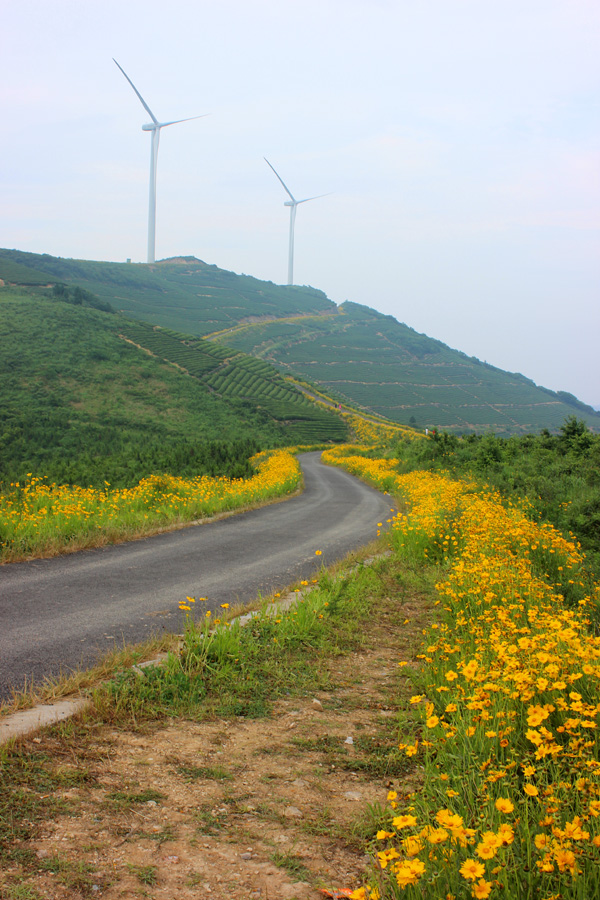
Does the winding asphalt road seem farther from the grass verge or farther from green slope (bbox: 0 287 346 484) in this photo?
green slope (bbox: 0 287 346 484)

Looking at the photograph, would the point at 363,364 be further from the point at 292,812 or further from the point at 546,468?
the point at 292,812

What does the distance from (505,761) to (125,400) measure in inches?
Result: 2642

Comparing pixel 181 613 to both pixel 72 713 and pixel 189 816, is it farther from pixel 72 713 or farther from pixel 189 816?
pixel 189 816

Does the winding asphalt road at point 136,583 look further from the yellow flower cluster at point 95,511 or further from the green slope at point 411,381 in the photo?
the green slope at point 411,381

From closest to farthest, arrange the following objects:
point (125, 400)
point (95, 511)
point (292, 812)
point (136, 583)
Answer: point (292, 812), point (136, 583), point (95, 511), point (125, 400)

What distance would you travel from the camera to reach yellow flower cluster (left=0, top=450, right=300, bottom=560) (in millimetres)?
9242

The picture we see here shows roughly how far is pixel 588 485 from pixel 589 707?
481 inches

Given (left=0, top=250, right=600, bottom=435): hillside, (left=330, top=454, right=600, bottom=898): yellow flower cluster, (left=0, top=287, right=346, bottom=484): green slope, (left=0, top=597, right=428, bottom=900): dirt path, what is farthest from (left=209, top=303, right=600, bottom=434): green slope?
(left=0, top=597, right=428, bottom=900): dirt path

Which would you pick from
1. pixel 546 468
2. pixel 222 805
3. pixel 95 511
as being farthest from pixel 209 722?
pixel 546 468

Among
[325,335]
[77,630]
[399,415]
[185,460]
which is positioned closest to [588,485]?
[77,630]

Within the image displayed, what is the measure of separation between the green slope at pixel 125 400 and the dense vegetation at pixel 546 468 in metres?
9.86

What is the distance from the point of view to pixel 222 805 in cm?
304

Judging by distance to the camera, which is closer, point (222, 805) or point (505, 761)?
point (505, 761)

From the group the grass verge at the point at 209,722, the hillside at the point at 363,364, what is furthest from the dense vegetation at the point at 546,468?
the hillside at the point at 363,364
